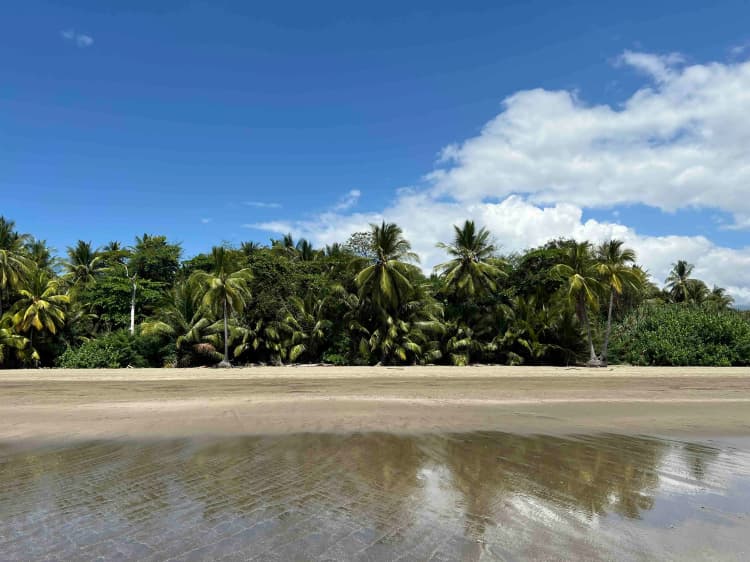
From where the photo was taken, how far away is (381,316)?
3147cm

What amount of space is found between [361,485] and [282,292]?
27.2m

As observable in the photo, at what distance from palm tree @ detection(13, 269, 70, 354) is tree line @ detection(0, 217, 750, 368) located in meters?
0.09

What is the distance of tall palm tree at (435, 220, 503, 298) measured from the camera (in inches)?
1309

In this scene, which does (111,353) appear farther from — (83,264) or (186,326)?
(83,264)

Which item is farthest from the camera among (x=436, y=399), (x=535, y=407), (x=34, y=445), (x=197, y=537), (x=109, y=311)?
(x=109, y=311)

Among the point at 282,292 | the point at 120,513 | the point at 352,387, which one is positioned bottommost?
the point at 352,387

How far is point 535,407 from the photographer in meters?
12.8

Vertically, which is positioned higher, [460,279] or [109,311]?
[460,279]

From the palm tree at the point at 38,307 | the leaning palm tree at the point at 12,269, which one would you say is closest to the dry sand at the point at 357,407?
the palm tree at the point at 38,307

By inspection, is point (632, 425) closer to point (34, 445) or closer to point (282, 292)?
point (34, 445)

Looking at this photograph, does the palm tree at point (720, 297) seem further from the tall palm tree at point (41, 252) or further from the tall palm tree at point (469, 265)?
the tall palm tree at point (41, 252)

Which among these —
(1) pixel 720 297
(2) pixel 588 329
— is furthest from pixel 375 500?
(1) pixel 720 297

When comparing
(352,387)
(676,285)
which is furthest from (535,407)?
(676,285)

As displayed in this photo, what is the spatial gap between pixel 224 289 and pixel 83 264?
2682cm
